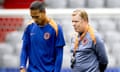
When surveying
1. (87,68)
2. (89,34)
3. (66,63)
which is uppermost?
(89,34)

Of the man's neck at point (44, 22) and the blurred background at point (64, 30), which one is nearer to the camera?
the man's neck at point (44, 22)

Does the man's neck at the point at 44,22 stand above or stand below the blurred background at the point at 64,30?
above

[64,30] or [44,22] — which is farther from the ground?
[44,22]

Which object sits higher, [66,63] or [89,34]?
[89,34]

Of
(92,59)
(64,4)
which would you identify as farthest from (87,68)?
(64,4)

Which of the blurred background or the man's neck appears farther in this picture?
the blurred background

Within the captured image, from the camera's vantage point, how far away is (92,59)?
19.0ft

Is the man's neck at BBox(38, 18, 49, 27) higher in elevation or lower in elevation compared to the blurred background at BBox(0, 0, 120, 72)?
higher

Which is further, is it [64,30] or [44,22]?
[64,30]

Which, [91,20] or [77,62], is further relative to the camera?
[91,20]

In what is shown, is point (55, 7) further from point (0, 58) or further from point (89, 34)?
point (89, 34)

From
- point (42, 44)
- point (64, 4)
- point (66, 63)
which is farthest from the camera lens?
point (64, 4)

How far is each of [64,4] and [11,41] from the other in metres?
2.17

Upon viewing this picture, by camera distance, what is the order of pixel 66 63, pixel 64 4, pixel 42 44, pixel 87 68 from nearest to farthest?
1. pixel 87 68
2. pixel 42 44
3. pixel 66 63
4. pixel 64 4
